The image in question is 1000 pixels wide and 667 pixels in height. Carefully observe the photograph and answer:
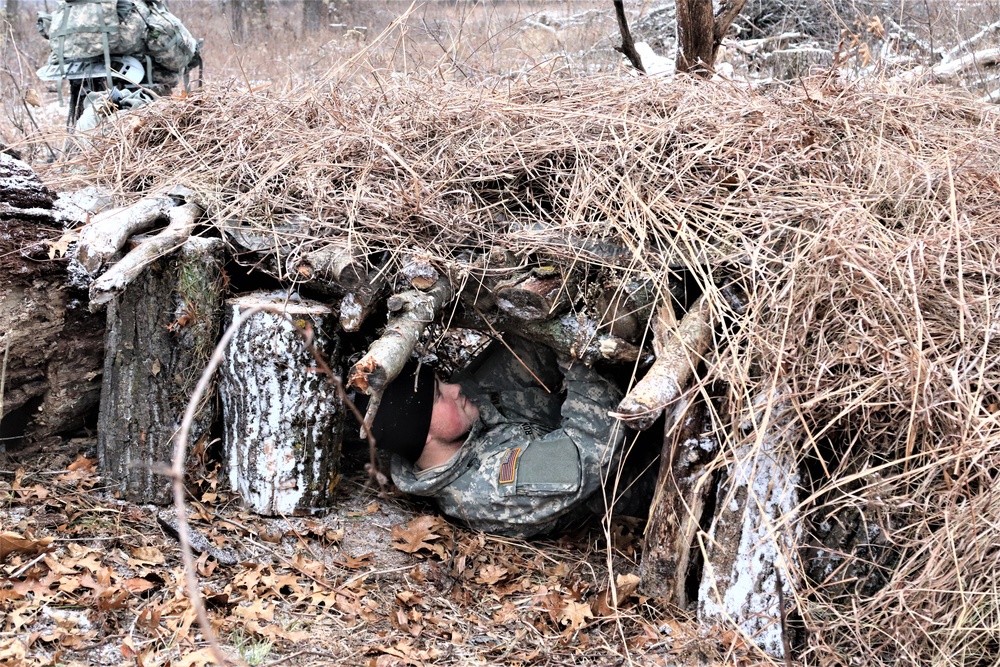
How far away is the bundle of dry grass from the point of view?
97.3 inches

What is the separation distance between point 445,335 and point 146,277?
122 centimetres

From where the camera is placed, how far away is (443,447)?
359 centimetres

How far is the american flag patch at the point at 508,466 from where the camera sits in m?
3.33

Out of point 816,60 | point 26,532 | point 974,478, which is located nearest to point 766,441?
point 974,478

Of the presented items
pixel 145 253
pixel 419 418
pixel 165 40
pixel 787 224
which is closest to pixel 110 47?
pixel 165 40

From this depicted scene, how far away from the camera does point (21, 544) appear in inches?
112

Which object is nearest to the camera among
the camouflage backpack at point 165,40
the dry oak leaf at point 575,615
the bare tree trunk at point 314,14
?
the dry oak leaf at point 575,615

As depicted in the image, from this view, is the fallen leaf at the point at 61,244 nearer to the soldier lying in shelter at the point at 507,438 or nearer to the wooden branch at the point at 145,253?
the wooden branch at the point at 145,253

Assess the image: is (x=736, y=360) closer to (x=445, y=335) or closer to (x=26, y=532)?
(x=445, y=335)

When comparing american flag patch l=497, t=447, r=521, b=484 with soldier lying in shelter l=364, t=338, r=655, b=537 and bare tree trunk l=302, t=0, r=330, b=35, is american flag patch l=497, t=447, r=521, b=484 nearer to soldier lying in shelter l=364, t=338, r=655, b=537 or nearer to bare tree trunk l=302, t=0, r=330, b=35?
soldier lying in shelter l=364, t=338, r=655, b=537

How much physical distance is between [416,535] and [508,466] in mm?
473

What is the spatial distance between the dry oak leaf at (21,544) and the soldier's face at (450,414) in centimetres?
152

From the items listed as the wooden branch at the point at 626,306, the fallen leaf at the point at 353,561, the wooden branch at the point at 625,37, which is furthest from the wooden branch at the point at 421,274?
the wooden branch at the point at 625,37

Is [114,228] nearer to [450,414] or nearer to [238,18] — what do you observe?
[450,414]
